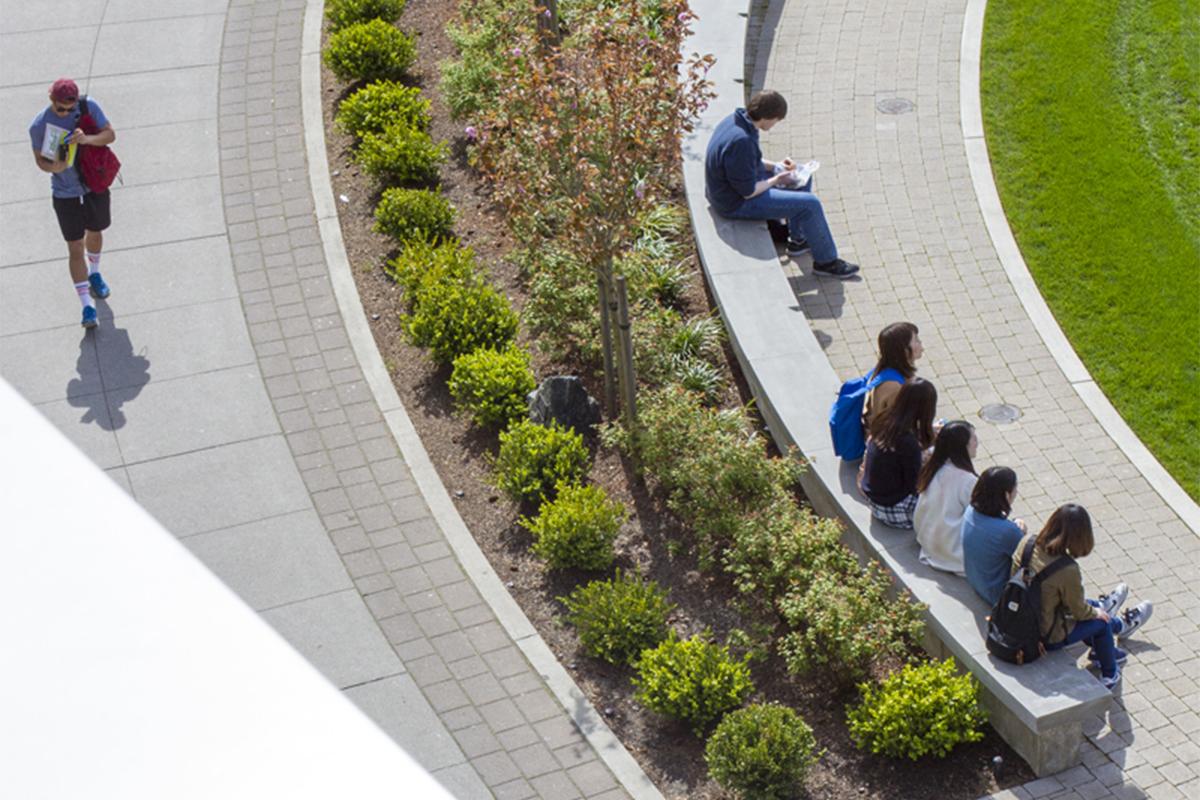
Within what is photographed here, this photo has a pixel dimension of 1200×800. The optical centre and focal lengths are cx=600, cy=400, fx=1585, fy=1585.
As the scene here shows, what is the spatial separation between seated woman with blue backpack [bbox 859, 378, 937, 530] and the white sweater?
21 centimetres

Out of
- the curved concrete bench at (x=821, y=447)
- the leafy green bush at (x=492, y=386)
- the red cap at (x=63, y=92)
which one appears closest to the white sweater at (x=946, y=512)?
the curved concrete bench at (x=821, y=447)

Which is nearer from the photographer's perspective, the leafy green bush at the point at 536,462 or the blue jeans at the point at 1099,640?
the blue jeans at the point at 1099,640

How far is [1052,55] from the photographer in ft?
49.4

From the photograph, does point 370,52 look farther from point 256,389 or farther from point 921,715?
point 921,715

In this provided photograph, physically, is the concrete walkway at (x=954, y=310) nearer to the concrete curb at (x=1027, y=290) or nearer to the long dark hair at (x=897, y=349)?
the concrete curb at (x=1027, y=290)

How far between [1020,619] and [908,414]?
4.74 ft

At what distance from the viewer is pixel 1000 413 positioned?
451 inches

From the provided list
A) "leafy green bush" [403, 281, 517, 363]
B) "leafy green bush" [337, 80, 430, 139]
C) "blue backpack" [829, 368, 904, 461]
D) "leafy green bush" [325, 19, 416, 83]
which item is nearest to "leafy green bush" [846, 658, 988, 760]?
"blue backpack" [829, 368, 904, 461]

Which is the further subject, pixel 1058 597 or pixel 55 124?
pixel 55 124

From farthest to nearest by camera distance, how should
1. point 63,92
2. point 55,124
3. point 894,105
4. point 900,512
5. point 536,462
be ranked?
1. point 894,105
2. point 55,124
3. point 63,92
4. point 536,462
5. point 900,512

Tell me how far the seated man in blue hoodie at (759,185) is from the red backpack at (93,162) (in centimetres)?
452

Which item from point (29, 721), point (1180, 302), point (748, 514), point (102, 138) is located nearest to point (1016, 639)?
point (748, 514)

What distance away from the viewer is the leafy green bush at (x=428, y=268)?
11891mm

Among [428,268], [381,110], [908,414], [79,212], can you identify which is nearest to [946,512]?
[908,414]
